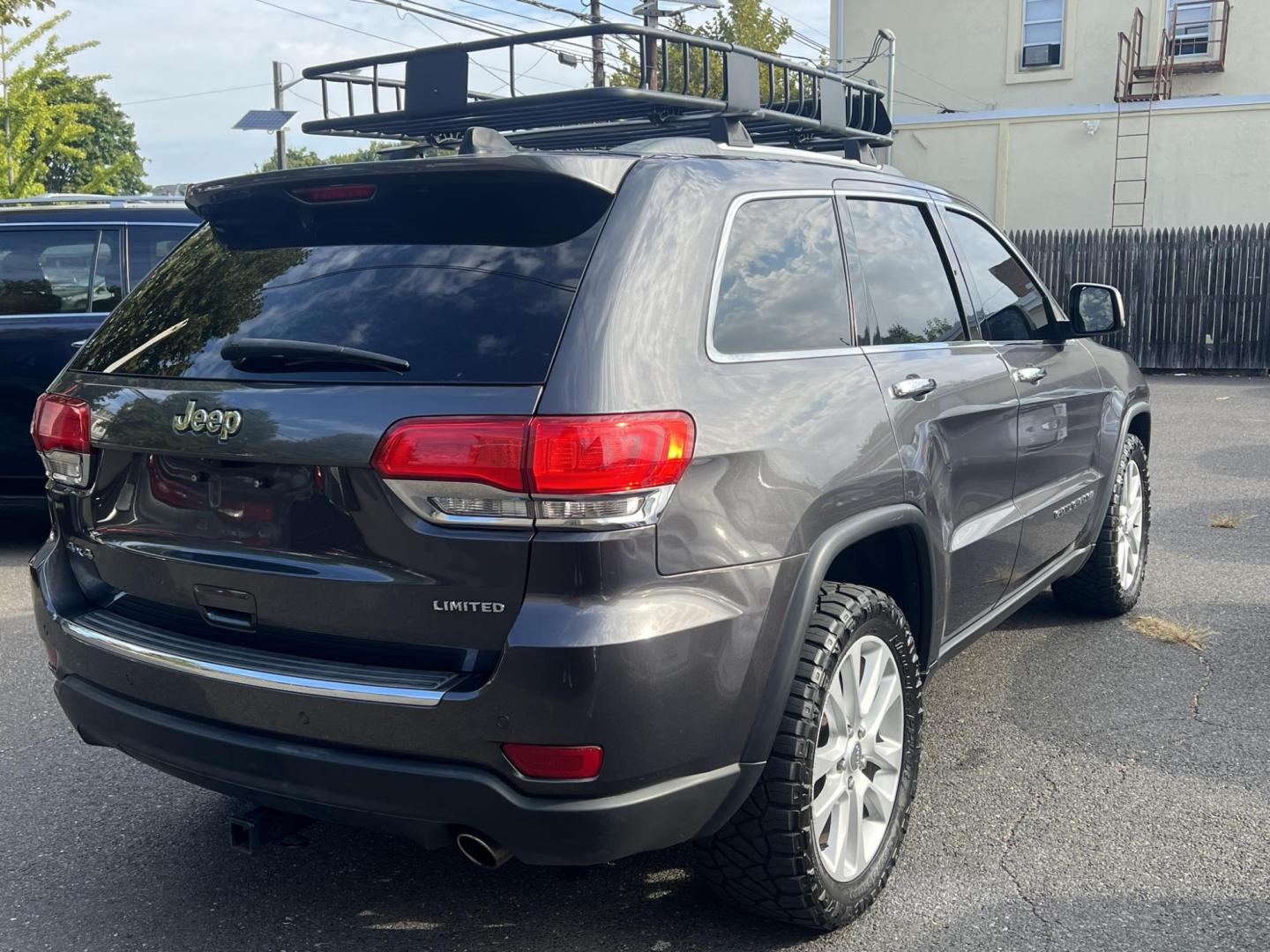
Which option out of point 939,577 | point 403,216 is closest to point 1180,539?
→ point 939,577

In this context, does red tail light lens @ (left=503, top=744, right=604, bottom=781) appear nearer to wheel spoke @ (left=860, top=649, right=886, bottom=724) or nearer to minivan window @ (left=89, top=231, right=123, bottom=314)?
wheel spoke @ (left=860, top=649, right=886, bottom=724)

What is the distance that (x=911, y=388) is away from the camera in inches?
128

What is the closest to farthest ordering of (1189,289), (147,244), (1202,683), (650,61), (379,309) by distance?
1. (379,309)
2. (650,61)
3. (1202,683)
4. (147,244)
5. (1189,289)

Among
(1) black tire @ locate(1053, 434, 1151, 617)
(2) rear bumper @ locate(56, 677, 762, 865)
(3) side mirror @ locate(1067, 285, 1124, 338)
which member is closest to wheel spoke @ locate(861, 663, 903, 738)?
(2) rear bumper @ locate(56, 677, 762, 865)

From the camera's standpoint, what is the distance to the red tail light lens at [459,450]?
2.31 meters

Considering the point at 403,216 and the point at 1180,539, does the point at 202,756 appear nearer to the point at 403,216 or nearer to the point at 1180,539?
the point at 403,216

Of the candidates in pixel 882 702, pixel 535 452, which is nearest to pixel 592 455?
pixel 535 452

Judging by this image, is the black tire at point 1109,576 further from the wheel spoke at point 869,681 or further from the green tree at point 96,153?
the green tree at point 96,153

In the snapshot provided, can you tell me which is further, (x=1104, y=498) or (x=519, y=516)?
(x=1104, y=498)

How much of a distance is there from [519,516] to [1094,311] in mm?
3186

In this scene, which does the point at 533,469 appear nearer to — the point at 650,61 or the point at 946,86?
the point at 650,61

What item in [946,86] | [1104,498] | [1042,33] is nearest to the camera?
[1104,498]

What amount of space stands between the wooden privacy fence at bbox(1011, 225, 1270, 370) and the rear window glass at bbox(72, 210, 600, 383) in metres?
16.0

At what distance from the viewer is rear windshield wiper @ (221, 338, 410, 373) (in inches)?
98.1
